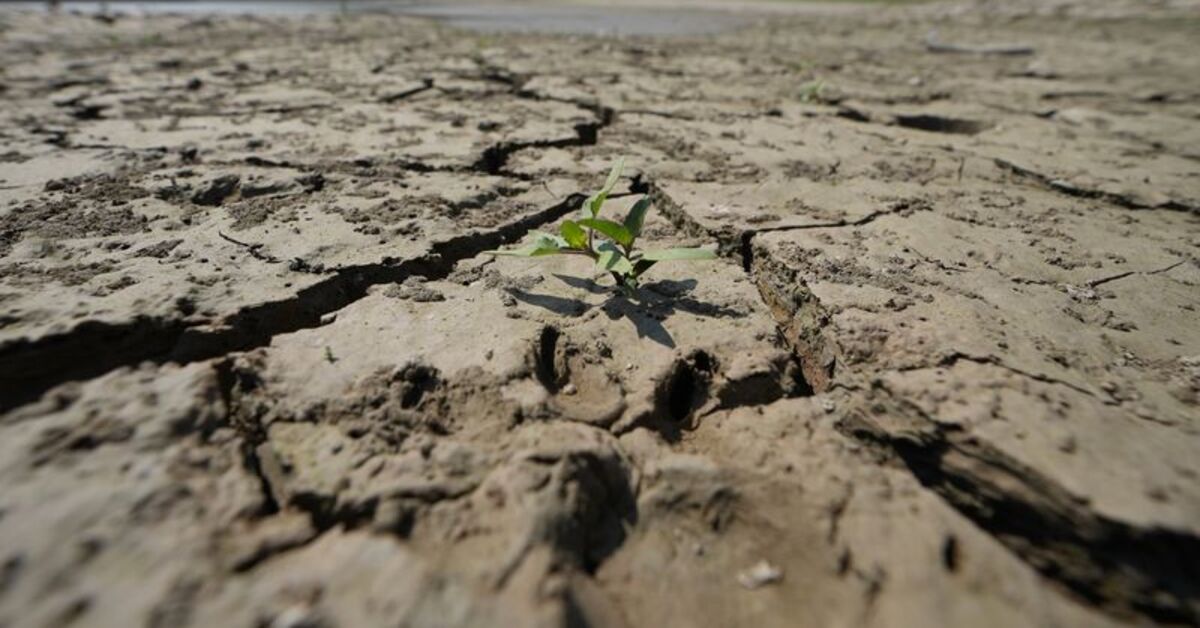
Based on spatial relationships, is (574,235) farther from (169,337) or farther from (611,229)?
(169,337)

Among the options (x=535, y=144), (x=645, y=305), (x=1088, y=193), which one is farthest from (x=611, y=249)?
(x=1088, y=193)

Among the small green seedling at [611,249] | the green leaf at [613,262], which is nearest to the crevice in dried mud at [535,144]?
the small green seedling at [611,249]

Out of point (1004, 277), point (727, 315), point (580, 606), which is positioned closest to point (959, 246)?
point (1004, 277)

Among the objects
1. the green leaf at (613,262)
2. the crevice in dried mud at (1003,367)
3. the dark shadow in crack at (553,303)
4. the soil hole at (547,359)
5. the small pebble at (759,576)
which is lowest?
the small pebble at (759,576)

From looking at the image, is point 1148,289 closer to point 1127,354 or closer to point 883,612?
point 1127,354

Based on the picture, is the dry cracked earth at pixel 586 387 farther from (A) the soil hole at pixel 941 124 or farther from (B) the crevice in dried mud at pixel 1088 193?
(A) the soil hole at pixel 941 124

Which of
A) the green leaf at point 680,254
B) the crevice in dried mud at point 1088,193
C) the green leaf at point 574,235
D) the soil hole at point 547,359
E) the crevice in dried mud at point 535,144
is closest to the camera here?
the soil hole at point 547,359

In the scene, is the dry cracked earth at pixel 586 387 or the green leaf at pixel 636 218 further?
the green leaf at pixel 636 218
